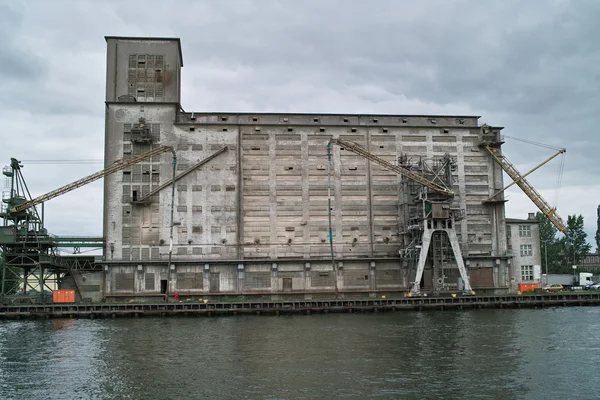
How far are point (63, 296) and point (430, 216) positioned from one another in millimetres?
38053

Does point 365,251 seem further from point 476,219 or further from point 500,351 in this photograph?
point 500,351

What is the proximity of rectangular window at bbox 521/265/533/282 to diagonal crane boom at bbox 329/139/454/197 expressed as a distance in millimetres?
14640

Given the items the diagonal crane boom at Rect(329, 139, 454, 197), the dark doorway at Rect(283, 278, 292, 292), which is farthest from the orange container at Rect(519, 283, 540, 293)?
the dark doorway at Rect(283, 278, 292, 292)

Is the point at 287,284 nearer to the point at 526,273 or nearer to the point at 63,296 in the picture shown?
the point at 63,296

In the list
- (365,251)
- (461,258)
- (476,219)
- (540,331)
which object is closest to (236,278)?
(365,251)

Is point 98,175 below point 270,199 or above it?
above

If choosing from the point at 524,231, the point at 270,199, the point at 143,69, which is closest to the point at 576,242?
the point at 524,231

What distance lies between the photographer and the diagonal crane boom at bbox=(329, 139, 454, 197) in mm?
62406

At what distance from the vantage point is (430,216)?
204ft

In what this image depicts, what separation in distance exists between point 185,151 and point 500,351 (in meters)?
42.2

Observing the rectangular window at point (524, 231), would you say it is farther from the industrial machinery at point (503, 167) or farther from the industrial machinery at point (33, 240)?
the industrial machinery at point (33, 240)

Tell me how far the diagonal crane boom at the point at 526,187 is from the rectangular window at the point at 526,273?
5980mm

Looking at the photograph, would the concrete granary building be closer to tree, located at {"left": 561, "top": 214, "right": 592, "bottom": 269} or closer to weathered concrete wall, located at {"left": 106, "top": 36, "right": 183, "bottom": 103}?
Result: weathered concrete wall, located at {"left": 106, "top": 36, "right": 183, "bottom": 103}

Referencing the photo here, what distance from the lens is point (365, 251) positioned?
215 feet
